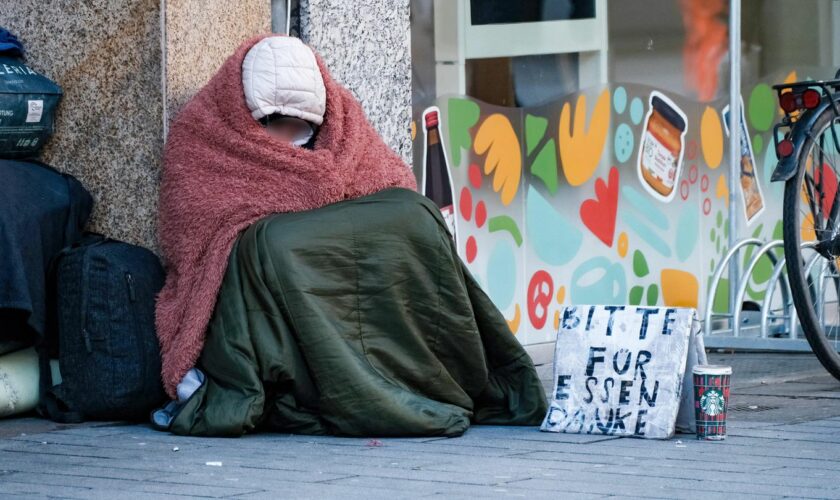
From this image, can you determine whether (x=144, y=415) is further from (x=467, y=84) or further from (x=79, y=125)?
(x=467, y=84)

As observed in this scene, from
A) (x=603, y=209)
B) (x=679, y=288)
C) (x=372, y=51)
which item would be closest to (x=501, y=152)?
(x=603, y=209)

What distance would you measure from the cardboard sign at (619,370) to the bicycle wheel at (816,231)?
1.05 m

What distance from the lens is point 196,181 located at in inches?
210

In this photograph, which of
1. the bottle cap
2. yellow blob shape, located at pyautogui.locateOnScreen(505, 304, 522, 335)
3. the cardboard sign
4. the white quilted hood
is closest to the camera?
the cardboard sign

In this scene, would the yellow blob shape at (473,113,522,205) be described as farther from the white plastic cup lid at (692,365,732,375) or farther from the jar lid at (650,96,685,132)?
the white plastic cup lid at (692,365,732,375)

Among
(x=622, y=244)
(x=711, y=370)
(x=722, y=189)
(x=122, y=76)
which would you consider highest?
(x=122, y=76)

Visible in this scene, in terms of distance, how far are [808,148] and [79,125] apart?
272 centimetres

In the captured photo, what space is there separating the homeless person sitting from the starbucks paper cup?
643 mm

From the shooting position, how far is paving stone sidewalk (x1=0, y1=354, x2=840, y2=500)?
12.8 feet

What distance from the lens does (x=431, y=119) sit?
6875 mm

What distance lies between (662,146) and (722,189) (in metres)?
0.81

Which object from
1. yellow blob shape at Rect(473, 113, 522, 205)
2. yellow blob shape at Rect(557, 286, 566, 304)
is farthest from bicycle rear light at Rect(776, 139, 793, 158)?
yellow blob shape at Rect(557, 286, 566, 304)

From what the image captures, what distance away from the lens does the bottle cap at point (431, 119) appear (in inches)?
270

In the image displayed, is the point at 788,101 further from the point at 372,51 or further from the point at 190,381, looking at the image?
the point at 190,381
